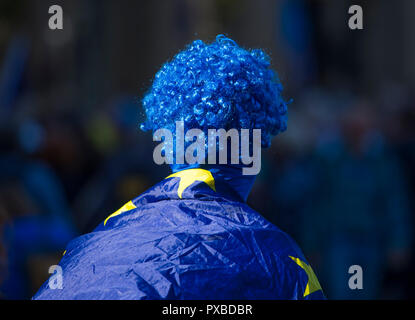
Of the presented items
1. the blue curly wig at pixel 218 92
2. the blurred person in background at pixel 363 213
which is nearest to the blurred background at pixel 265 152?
the blurred person in background at pixel 363 213

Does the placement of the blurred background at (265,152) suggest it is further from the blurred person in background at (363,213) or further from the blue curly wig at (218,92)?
the blue curly wig at (218,92)

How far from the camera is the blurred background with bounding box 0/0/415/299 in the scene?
4.70 m

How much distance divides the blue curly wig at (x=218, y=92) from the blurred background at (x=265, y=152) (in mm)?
285

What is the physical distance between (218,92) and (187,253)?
506 millimetres

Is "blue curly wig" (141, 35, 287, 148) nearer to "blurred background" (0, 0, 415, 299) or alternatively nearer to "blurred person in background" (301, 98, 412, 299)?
"blurred background" (0, 0, 415, 299)

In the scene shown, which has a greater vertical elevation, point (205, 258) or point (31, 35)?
point (31, 35)

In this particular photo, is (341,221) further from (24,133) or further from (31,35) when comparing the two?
(31,35)

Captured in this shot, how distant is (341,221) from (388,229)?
383 mm

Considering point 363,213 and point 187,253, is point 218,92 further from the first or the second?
point 363,213

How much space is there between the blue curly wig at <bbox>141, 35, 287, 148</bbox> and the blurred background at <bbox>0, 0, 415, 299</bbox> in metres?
0.28

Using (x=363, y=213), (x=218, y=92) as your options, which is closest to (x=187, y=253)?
(x=218, y=92)

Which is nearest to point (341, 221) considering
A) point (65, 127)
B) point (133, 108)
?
point (65, 127)

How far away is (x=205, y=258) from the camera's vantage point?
1770 mm

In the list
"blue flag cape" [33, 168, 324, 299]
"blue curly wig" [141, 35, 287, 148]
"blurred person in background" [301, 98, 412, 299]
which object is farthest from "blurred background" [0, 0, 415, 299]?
"blue flag cape" [33, 168, 324, 299]
